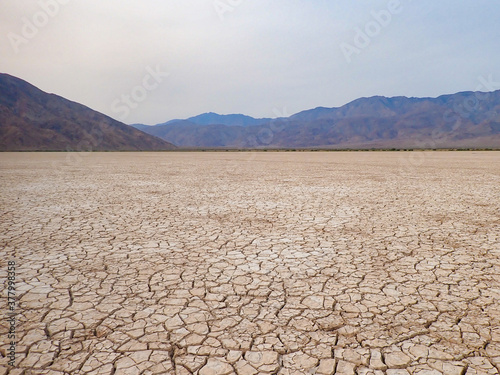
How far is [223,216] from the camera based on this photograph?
600 cm

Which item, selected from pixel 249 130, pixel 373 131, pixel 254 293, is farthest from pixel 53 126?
pixel 373 131

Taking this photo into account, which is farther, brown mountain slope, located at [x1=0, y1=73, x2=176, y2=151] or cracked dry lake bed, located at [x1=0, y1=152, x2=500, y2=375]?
brown mountain slope, located at [x1=0, y1=73, x2=176, y2=151]

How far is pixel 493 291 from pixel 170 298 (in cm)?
282

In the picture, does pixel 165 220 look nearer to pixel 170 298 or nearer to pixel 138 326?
pixel 170 298

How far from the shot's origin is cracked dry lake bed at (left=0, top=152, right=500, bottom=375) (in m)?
1.98

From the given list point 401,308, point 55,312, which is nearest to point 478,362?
point 401,308

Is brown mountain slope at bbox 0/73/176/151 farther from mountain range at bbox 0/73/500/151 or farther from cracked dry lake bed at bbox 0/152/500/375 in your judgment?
cracked dry lake bed at bbox 0/152/500/375

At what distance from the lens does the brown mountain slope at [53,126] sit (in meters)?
65.9

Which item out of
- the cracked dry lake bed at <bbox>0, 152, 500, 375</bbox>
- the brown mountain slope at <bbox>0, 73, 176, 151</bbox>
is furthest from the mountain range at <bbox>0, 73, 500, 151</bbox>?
the cracked dry lake bed at <bbox>0, 152, 500, 375</bbox>

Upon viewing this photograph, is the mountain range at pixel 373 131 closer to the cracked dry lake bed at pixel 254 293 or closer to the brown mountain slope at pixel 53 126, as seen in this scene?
the brown mountain slope at pixel 53 126

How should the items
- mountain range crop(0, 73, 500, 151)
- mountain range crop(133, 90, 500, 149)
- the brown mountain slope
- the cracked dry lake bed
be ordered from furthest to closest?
mountain range crop(133, 90, 500, 149), mountain range crop(0, 73, 500, 151), the brown mountain slope, the cracked dry lake bed

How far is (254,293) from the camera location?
285 centimetres

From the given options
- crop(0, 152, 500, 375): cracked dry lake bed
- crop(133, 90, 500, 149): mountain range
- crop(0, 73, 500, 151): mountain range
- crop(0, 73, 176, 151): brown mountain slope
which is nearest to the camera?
crop(0, 152, 500, 375): cracked dry lake bed

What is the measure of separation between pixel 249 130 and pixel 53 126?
101m
